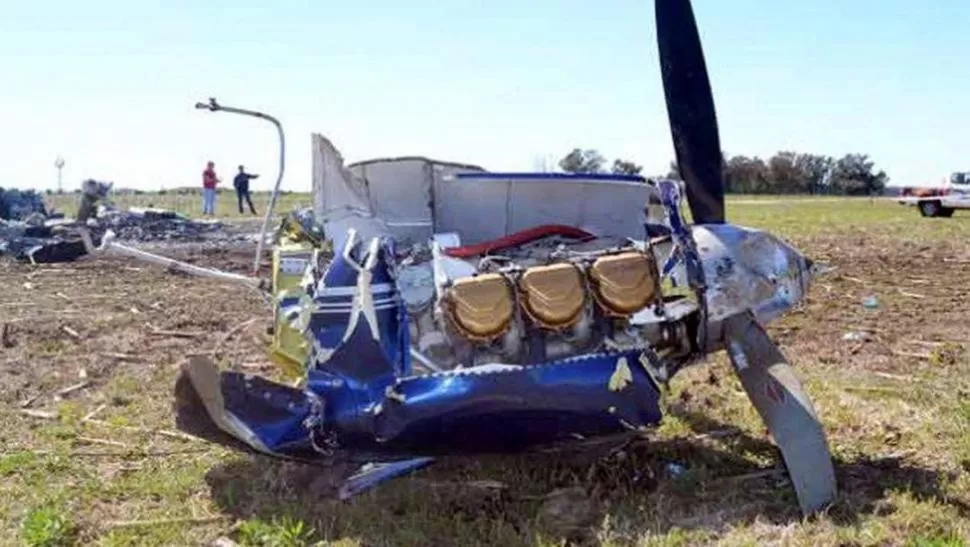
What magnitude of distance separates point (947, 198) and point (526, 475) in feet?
104

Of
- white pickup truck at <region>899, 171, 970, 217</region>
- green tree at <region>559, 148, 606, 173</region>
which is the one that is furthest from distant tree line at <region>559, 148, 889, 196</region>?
green tree at <region>559, 148, 606, 173</region>

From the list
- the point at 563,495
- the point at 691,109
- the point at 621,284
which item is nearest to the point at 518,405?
the point at 563,495

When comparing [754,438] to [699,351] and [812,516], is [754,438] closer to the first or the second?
[699,351]

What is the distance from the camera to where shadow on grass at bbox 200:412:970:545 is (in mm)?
4742

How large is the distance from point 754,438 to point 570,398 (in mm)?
1743

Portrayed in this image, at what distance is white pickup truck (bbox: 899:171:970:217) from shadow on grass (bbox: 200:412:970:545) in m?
30.1

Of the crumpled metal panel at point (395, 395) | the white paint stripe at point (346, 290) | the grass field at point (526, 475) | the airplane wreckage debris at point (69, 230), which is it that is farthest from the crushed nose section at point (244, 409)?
the airplane wreckage debris at point (69, 230)

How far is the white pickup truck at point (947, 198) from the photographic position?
32844 millimetres

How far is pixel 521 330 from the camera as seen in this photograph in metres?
5.27

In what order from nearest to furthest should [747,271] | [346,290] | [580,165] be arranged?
[346,290] → [747,271] → [580,165]

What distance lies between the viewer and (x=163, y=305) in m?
12.1

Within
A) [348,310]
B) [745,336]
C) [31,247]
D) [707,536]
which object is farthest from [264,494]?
[31,247]

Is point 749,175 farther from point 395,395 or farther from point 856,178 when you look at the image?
point 395,395

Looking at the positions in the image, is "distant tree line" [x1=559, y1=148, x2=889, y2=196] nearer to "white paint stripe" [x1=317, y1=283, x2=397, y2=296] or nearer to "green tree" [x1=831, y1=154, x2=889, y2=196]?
"green tree" [x1=831, y1=154, x2=889, y2=196]
